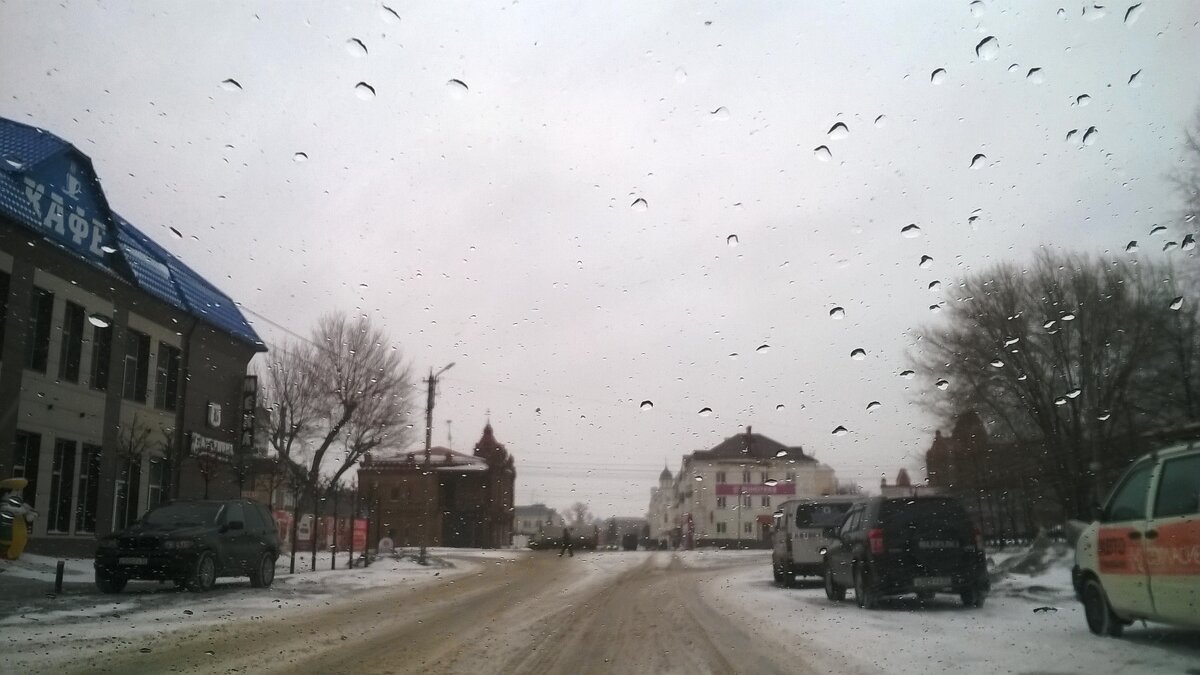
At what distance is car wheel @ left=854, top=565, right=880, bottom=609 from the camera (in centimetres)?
1218

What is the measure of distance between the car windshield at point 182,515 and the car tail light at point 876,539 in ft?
30.4

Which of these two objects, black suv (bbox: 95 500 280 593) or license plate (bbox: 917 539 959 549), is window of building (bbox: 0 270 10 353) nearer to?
black suv (bbox: 95 500 280 593)

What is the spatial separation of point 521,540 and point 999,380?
5896 millimetres

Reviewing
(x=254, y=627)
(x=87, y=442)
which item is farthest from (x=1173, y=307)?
(x=87, y=442)

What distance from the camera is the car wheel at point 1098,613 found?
830cm

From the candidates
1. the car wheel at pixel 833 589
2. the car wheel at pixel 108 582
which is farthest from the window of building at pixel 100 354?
the car wheel at pixel 833 589

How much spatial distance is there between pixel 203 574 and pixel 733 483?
27.2 feet

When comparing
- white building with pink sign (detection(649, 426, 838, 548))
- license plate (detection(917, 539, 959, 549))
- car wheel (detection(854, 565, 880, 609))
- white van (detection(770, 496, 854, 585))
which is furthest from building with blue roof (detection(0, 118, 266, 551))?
white van (detection(770, 496, 854, 585))

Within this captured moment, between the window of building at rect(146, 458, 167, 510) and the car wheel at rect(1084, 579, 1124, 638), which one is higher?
the window of building at rect(146, 458, 167, 510)

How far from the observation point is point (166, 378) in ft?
56.7

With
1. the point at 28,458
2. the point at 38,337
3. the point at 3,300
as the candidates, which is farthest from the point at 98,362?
Answer: the point at 3,300

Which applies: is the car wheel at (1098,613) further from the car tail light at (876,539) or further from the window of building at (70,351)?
the window of building at (70,351)

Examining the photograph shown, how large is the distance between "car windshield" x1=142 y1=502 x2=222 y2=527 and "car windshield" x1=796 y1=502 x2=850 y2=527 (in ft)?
32.1

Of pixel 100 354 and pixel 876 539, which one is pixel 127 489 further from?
pixel 876 539
